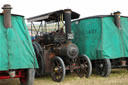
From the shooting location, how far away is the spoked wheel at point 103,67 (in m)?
7.68

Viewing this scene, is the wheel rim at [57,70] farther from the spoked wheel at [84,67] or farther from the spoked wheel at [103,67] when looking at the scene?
the spoked wheel at [103,67]

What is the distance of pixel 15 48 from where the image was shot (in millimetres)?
5215

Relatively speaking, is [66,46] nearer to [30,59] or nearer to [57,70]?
[57,70]

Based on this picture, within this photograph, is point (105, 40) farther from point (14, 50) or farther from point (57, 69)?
point (14, 50)

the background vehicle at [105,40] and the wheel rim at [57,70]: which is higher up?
the background vehicle at [105,40]

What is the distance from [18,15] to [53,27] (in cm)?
356

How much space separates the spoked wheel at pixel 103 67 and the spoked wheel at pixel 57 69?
1.92m

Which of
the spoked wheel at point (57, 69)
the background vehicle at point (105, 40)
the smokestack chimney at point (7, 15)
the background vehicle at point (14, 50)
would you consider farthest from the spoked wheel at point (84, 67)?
the smokestack chimney at point (7, 15)

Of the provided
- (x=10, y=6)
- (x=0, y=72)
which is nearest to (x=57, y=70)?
(x=0, y=72)

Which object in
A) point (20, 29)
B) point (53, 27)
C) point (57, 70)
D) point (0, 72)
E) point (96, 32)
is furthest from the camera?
point (53, 27)

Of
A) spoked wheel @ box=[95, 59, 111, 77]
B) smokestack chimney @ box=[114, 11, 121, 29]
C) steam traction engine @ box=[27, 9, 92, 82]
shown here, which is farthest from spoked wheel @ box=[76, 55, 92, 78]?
smokestack chimney @ box=[114, 11, 121, 29]

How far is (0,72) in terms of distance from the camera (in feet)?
17.1

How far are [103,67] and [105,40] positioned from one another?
3.77 ft

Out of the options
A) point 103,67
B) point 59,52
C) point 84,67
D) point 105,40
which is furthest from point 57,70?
point 105,40
